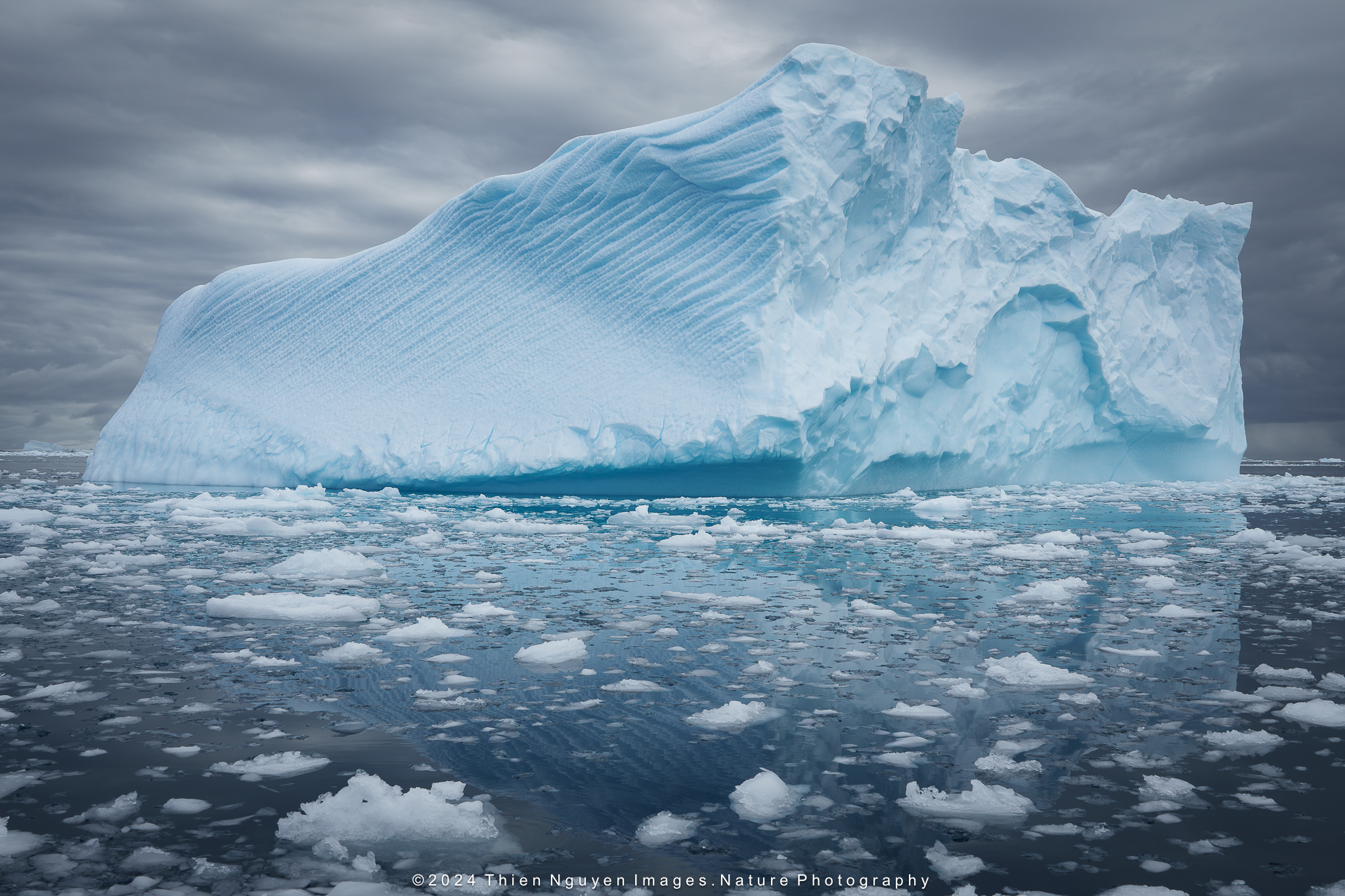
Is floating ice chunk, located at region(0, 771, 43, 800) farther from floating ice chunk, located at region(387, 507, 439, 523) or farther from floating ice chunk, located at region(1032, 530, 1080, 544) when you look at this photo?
floating ice chunk, located at region(1032, 530, 1080, 544)

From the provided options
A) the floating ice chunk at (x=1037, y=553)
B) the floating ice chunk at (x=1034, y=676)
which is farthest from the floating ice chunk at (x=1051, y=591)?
the floating ice chunk at (x=1034, y=676)

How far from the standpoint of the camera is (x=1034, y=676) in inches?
109

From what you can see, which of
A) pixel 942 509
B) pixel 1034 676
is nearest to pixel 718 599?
pixel 1034 676

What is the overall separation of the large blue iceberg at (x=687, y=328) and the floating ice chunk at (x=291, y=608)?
23.0 feet

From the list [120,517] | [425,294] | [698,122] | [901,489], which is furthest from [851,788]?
[901,489]

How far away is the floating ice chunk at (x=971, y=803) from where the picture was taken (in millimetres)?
1806

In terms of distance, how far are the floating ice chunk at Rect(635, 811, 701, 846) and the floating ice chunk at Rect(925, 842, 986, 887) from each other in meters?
0.46

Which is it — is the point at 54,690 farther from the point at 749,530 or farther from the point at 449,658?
the point at 749,530

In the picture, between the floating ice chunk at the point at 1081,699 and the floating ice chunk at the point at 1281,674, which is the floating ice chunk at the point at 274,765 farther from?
the floating ice chunk at the point at 1281,674

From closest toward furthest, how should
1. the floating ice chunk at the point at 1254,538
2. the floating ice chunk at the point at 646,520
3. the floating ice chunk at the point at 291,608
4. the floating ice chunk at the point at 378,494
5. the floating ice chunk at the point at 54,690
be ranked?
the floating ice chunk at the point at 54,690 → the floating ice chunk at the point at 291,608 → the floating ice chunk at the point at 1254,538 → the floating ice chunk at the point at 646,520 → the floating ice chunk at the point at 378,494

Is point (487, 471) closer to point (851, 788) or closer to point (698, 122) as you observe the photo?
point (698, 122)

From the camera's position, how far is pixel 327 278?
13.5 metres

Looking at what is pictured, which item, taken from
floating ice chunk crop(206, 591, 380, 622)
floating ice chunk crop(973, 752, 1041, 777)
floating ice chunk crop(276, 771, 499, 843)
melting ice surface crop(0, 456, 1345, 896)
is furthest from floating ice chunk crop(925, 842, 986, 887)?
floating ice chunk crop(206, 591, 380, 622)

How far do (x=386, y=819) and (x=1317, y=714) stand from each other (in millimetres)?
2486
